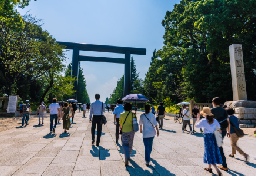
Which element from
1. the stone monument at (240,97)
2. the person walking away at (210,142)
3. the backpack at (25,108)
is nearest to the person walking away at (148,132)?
the person walking away at (210,142)

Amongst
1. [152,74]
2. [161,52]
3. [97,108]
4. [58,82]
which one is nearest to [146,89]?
[152,74]

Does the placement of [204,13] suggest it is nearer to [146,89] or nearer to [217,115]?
[217,115]

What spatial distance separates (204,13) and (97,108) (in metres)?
15.6

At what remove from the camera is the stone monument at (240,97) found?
39.2 feet

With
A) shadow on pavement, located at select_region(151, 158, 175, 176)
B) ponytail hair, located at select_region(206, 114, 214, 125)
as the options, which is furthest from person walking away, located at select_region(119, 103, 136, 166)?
ponytail hair, located at select_region(206, 114, 214, 125)

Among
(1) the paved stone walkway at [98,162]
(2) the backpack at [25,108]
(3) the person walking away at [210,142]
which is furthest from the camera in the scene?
(2) the backpack at [25,108]

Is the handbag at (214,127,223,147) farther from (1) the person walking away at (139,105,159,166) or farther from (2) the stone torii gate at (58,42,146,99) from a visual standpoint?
(2) the stone torii gate at (58,42,146,99)

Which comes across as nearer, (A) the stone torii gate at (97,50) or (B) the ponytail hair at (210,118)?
(B) the ponytail hair at (210,118)

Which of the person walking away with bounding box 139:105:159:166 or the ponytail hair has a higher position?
the ponytail hair

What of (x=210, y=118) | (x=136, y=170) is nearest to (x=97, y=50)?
(x=136, y=170)

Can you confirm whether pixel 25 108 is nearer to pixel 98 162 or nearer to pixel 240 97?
pixel 98 162

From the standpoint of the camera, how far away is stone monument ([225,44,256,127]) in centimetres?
1195

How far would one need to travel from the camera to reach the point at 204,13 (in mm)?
16688

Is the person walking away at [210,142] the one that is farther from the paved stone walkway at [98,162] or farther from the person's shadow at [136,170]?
the person's shadow at [136,170]
